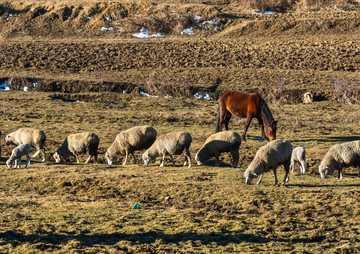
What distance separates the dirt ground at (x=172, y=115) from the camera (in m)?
10.4

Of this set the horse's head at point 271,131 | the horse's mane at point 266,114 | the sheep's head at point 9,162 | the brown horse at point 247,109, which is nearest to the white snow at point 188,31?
the brown horse at point 247,109

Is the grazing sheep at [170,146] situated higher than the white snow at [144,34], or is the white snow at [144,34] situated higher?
the white snow at [144,34]

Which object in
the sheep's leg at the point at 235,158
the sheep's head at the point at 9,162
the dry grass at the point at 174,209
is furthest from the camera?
the sheep's leg at the point at 235,158

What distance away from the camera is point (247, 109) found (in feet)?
68.1

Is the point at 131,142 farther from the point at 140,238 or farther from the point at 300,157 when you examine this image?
the point at 140,238

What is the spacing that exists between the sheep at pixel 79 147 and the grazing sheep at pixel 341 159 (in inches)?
317

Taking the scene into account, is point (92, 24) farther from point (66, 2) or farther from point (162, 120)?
point (162, 120)

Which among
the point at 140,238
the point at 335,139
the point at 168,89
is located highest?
the point at 168,89

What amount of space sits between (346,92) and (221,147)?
19.0m

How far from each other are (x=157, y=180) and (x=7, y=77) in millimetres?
25511

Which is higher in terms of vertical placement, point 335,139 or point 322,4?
point 322,4

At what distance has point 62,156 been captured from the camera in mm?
18531

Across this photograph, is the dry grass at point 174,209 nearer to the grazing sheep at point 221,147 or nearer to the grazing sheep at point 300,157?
the grazing sheep at point 300,157

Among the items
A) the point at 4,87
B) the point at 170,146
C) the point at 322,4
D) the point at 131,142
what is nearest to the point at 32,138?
the point at 131,142
